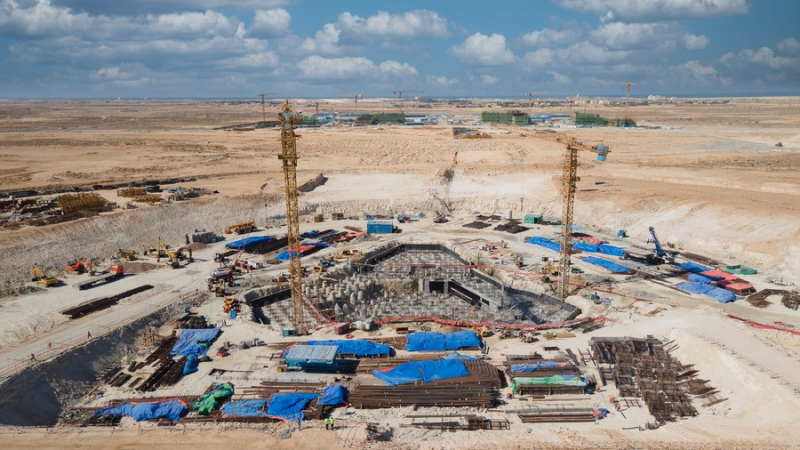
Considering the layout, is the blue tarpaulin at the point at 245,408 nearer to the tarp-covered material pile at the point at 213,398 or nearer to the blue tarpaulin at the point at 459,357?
the tarp-covered material pile at the point at 213,398

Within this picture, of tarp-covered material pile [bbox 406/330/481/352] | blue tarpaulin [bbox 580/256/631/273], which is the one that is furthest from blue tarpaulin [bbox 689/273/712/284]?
tarp-covered material pile [bbox 406/330/481/352]

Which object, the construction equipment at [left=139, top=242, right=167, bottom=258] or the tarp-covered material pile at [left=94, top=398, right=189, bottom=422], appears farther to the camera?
the construction equipment at [left=139, top=242, right=167, bottom=258]

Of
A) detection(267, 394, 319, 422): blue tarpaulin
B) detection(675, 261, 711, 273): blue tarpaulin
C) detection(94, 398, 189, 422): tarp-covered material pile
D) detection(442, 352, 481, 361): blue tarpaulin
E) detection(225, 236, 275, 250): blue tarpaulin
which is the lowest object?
detection(94, 398, 189, 422): tarp-covered material pile

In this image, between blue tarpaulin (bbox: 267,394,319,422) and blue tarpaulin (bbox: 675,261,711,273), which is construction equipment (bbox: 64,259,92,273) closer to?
blue tarpaulin (bbox: 267,394,319,422)

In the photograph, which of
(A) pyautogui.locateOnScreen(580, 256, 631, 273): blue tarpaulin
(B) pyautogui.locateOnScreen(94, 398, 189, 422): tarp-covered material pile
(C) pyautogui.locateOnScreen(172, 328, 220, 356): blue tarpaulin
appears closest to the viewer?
(B) pyautogui.locateOnScreen(94, 398, 189, 422): tarp-covered material pile

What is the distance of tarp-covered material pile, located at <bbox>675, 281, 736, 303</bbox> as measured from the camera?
3891 centimetres

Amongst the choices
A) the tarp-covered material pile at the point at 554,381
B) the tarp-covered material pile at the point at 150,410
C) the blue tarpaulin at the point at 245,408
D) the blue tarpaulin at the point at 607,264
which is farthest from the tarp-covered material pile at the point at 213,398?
Result: the blue tarpaulin at the point at 607,264

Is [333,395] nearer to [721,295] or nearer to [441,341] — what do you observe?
[441,341]

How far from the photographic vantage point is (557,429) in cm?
2470

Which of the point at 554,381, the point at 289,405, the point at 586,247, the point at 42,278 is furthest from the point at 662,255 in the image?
the point at 42,278

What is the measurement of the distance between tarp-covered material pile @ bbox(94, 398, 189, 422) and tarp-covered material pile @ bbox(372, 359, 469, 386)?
10957 millimetres

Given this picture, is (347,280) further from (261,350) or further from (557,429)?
(557,429)

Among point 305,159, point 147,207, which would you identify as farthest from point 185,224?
point 305,159

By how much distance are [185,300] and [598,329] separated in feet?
107
